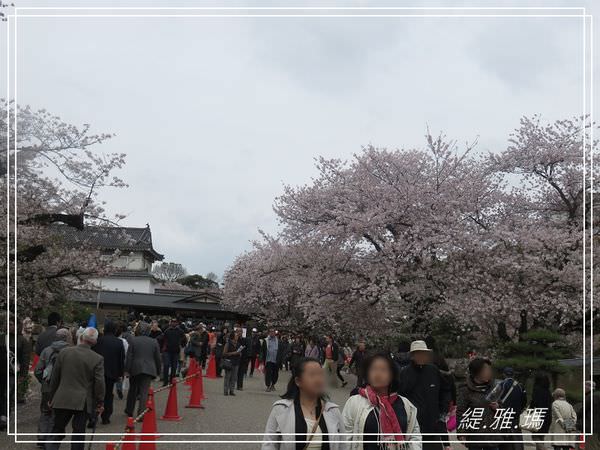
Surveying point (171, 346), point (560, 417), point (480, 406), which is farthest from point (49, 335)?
point (560, 417)

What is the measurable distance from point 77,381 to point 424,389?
3.61 meters

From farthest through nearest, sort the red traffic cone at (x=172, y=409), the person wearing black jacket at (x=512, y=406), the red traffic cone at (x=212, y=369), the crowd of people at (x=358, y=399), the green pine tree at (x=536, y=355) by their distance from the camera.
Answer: the red traffic cone at (x=212, y=369) → the green pine tree at (x=536, y=355) → the red traffic cone at (x=172, y=409) → the person wearing black jacket at (x=512, y=406) → the crowd of people at (x=358, y=399)

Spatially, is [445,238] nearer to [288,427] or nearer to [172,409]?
[172,409]

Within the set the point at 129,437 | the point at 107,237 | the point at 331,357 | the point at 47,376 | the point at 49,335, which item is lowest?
the point at 331,357

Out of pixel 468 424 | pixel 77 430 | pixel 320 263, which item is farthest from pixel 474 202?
pixel 77 430

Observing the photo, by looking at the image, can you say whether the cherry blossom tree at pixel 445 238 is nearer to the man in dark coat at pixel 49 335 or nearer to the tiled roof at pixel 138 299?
the tiled roof at pixel 138 299

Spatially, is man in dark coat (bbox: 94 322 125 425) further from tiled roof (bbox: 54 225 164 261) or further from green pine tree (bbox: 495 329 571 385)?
green pine tree (bbox: 495 329 571 385)

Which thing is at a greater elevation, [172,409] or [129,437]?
[129,437]

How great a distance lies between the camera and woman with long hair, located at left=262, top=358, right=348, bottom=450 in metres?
3.66

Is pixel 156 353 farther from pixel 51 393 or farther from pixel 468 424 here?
pixel 468 424

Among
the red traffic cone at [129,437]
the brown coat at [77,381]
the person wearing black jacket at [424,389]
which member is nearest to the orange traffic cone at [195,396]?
the red traffic cone at [129,437]

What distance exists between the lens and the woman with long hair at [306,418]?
3.66 metres

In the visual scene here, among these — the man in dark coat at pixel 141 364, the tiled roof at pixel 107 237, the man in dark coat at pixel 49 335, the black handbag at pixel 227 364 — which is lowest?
the black handbag at pixel 227 364

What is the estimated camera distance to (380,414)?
397 centimetres
